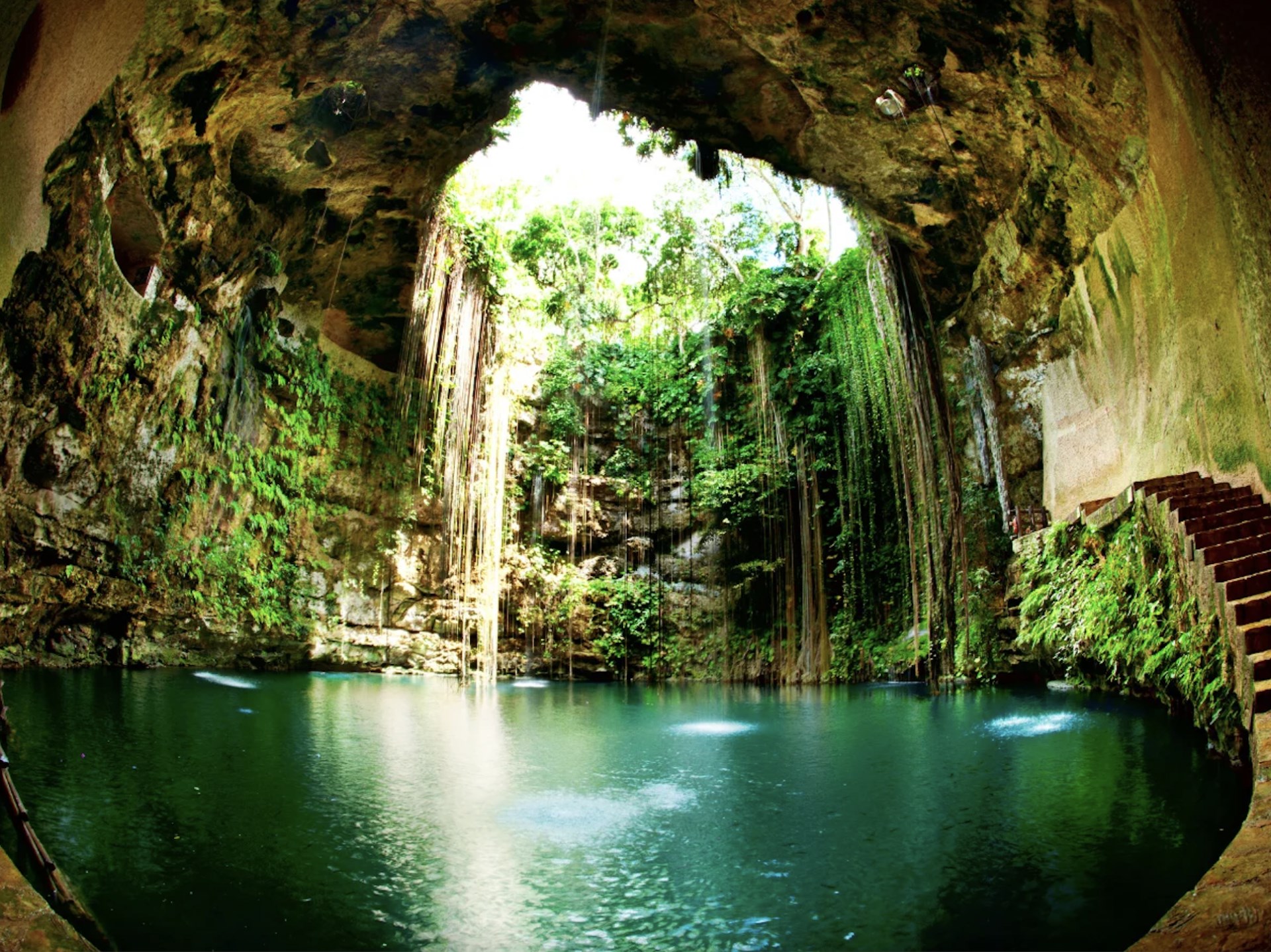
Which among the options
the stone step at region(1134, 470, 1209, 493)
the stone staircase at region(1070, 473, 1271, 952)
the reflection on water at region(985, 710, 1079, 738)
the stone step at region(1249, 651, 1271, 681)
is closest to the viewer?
the stone staircase at region(1070, 473, 1271, 952)

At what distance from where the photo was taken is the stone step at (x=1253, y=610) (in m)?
3.21

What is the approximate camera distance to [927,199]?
7812mm

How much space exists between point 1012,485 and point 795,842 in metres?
7.25

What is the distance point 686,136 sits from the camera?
7961mm

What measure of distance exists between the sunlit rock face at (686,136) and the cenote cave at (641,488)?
1.7 inches

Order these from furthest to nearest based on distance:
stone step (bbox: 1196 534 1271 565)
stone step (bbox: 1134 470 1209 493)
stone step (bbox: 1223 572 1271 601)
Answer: stone step (bbox: 1134 470 1209 493) < stone step (bbox: 1196 534 1271 565) < stone step (bbox: 1223 572 1271 601)

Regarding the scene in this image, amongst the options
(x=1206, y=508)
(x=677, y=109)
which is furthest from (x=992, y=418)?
(x=1206, y=508)

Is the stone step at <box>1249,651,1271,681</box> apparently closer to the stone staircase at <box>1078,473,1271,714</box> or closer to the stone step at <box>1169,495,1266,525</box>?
the stone staircase at <box>1078,473,1271,714</box>

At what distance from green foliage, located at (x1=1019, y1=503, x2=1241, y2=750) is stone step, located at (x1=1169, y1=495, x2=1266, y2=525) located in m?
0.19

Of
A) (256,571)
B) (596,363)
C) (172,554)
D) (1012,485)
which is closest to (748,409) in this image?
(596,363)

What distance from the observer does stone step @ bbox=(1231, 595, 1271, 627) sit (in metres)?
3.21

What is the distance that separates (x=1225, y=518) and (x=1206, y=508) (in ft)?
0.69

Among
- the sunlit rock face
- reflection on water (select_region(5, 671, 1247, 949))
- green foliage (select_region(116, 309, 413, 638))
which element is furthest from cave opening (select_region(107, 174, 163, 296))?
reflection on water (select_region(5, 671, 1247, 949))

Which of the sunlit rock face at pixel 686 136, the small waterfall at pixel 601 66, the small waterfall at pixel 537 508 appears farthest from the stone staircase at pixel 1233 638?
the small waterfall at pixel 537 508
